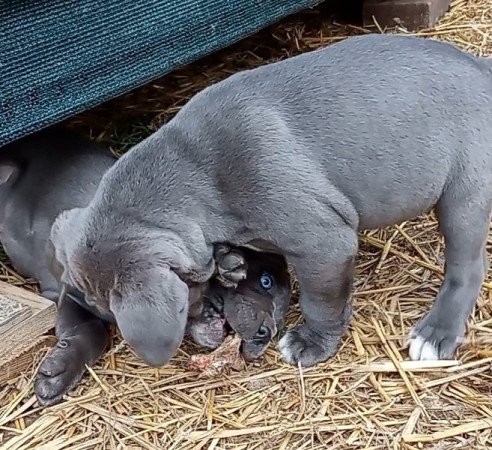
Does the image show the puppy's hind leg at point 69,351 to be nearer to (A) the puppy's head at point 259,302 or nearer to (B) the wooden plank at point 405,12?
(A) the puppy's head at point 259,302

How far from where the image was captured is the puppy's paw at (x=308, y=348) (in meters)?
2.35

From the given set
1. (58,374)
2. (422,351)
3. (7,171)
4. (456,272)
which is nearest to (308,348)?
(422,351)

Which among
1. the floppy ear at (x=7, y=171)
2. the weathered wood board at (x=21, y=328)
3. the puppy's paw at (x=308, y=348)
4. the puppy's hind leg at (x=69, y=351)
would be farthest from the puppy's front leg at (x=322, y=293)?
the floppy ear at (x=7, y=171)

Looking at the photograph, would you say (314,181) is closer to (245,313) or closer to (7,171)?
(245,313)

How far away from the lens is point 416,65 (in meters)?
2.30

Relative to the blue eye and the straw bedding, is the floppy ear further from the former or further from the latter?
the blue eye

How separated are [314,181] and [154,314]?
520 mm

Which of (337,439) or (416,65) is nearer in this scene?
(337,439)

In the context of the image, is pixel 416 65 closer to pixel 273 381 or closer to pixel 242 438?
pixel 273 381

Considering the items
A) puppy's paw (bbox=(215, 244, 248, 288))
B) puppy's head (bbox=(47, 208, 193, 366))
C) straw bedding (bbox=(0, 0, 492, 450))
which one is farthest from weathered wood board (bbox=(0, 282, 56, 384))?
puppy's paw (bbox=(215, 244, 248, 288))

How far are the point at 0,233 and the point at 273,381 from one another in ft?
3.45

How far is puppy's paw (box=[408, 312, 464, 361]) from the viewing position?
2328mm

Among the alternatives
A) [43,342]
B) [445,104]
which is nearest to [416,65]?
[445,104]

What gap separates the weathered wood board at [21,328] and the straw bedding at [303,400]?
0.11 feet
